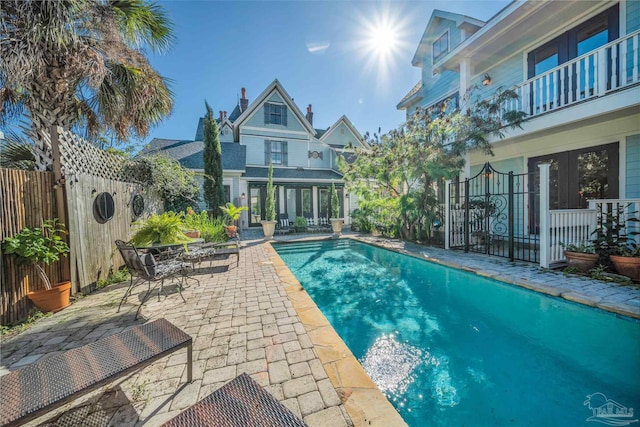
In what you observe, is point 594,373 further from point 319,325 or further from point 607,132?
point 607,132

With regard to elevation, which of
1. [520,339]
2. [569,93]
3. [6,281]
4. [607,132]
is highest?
[569,93]

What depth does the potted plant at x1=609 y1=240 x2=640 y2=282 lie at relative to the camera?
439cm

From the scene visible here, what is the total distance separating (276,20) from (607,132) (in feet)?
32.9

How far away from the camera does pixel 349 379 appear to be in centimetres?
214

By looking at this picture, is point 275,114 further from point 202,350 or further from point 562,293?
point 562,293

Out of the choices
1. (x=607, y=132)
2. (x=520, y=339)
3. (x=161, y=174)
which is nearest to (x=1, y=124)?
(x=161, y=174)

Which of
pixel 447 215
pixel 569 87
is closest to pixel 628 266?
Result: pixel 447 215

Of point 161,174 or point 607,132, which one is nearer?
point 607,132

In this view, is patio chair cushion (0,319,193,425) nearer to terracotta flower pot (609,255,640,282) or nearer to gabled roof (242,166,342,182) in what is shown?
terracotta flower pot (609,255,640,282)

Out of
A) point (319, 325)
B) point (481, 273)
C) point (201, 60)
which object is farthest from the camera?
point (201, 60)

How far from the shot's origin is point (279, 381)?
2145mm

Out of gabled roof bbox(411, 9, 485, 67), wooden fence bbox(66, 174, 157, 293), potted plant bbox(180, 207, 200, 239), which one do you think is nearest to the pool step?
potted plant bbox(180, 207, 200, 239)

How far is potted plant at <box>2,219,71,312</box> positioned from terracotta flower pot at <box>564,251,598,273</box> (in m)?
9.19

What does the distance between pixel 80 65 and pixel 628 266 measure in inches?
409
